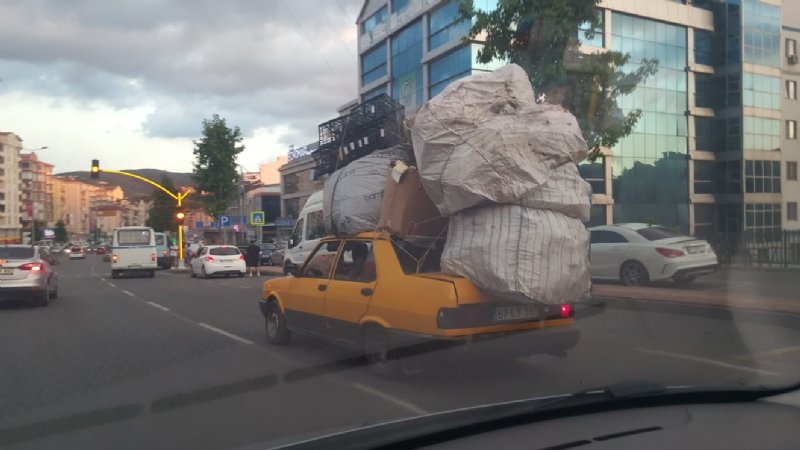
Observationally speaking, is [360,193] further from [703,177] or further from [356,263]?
[703,177]

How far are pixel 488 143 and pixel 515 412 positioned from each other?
3698 millimetres

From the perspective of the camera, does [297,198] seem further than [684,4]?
Yes

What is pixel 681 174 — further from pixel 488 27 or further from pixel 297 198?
pixel 297 198

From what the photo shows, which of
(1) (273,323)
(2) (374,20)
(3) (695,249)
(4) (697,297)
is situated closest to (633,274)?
(3) (695,249)

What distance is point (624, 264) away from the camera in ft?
50.2

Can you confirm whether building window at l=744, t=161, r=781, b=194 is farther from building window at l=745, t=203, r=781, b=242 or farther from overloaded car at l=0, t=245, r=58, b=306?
overloaded car at l=0, t=245, r=58, b=306

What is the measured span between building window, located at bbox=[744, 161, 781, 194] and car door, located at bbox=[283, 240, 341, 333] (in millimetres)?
21415

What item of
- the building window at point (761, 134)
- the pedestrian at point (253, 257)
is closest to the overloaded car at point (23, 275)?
the pedestrian at point (253, 257)

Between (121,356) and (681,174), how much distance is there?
35420mm

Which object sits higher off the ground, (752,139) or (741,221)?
(752,139)

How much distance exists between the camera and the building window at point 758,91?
24.0 metres

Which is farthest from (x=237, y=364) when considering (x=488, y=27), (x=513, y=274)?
(x=488, y=27)

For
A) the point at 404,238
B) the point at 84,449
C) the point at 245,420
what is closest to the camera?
the point at 84,449

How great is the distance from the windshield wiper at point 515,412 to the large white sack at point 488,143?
2.94m
